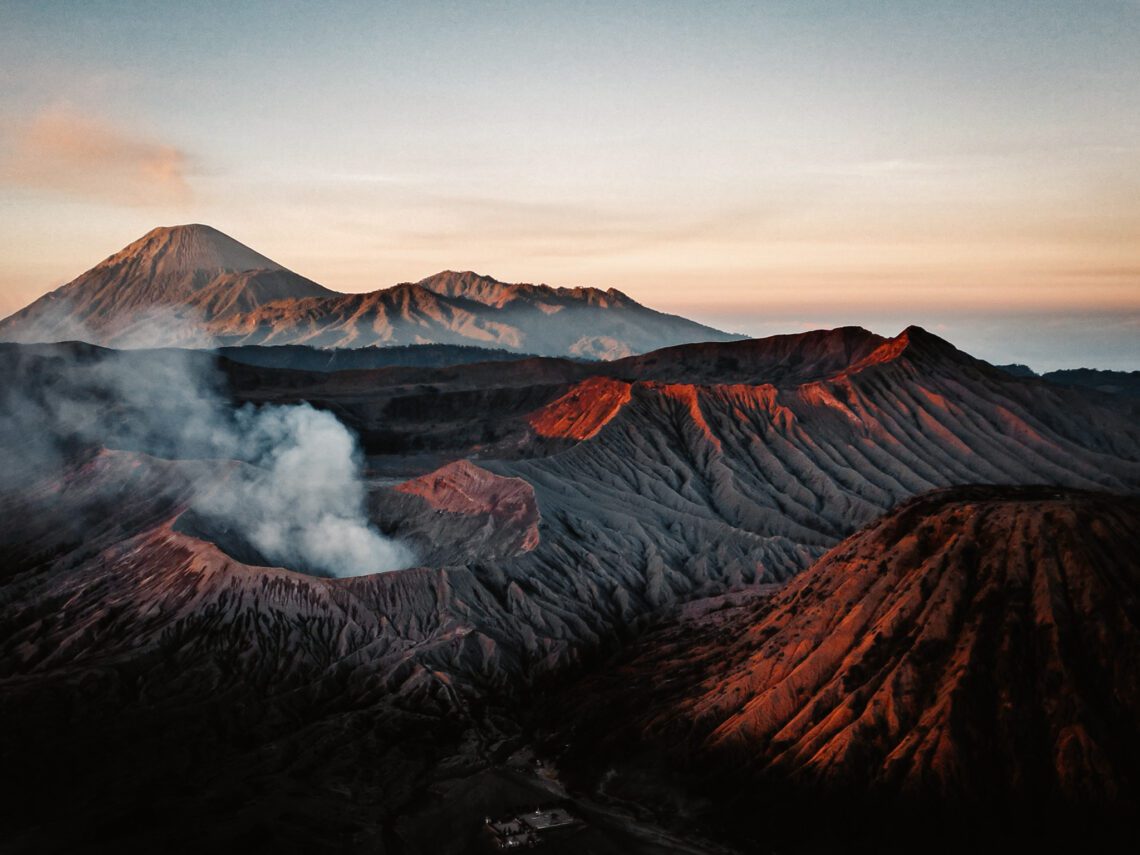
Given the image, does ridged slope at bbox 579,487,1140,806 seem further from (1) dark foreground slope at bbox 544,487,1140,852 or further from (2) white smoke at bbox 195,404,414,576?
(2) white smoke at bbox 195,404,414,576

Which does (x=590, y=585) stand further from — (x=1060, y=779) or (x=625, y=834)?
(x=1060, y=779)

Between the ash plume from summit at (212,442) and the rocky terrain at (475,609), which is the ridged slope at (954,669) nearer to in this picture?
the rocky terrain at (475,609)

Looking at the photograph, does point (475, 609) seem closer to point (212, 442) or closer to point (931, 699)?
point (931, 699)

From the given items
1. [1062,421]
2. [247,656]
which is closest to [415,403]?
[1062,421]

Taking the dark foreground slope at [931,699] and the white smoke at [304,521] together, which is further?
the white smoke at [304,521]

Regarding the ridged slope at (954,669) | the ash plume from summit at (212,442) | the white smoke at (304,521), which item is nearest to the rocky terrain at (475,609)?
the ridged slope at (954,669)

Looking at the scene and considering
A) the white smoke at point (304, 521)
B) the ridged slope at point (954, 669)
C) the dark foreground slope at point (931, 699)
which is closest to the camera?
the dark foreground slope at point (931, 699)

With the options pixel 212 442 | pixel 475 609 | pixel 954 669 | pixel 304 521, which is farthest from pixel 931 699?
pixel 212 442
